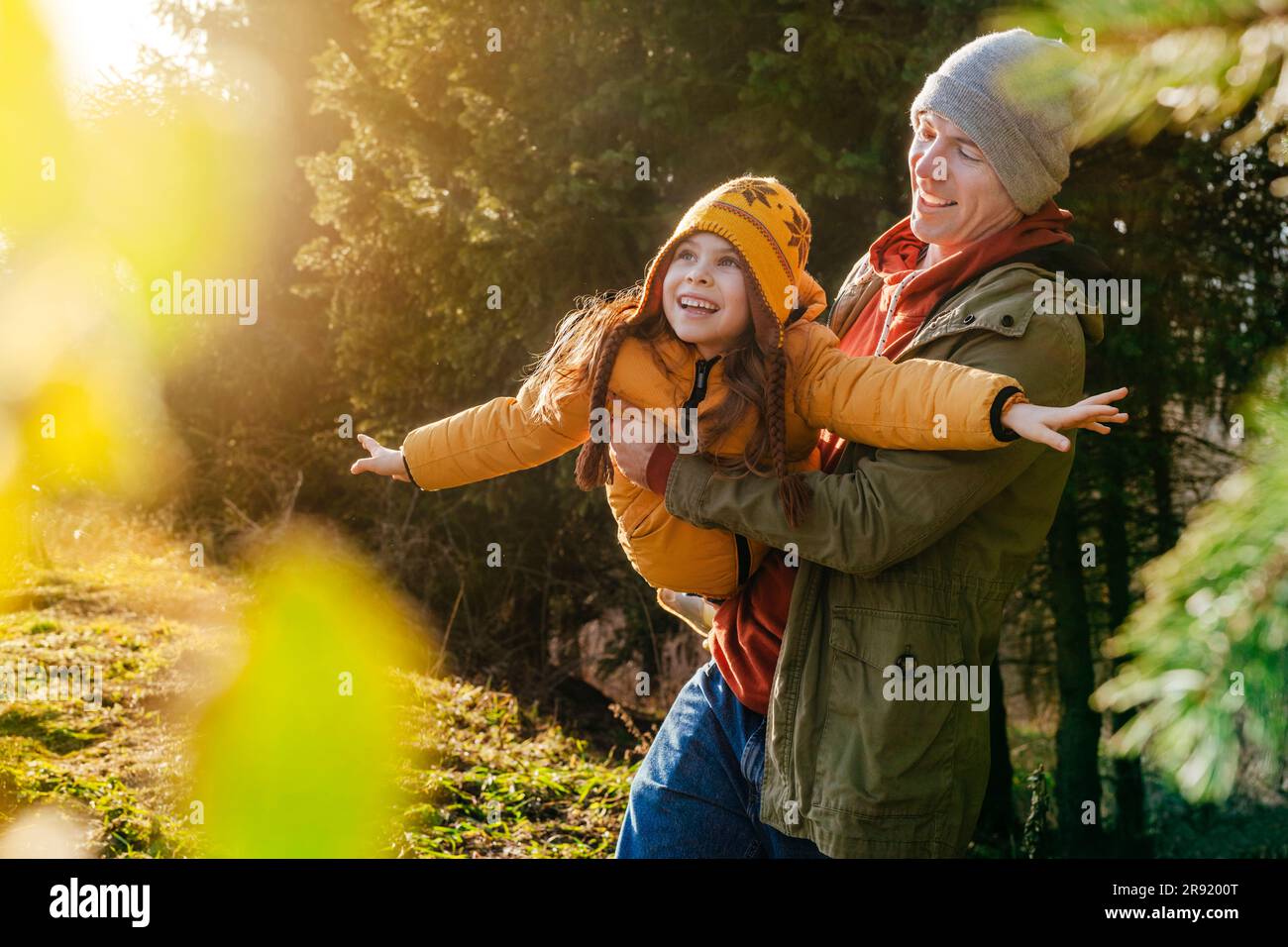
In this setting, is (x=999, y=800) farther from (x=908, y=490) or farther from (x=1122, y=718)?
(x=908, y=490)

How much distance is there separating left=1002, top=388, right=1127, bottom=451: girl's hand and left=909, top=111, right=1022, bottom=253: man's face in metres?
0.51

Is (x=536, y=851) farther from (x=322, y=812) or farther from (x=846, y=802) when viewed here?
Answer: (x=846, y=802)

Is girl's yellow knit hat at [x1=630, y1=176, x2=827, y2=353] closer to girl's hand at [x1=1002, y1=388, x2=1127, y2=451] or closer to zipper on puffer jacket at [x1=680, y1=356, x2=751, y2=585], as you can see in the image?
zipper on puffer jacket at [x1=680, y1=356, x2=751, y2=585]

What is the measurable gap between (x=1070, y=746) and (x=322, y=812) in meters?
4.26

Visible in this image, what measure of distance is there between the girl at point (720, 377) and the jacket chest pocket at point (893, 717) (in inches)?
10.4

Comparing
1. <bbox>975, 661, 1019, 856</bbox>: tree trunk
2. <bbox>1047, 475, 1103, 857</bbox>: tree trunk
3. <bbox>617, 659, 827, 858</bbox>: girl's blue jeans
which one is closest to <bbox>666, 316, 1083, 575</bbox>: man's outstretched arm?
<bbox>617, 659, 827, 858</bbox>: girl's blue jeans

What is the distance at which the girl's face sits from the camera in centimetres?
229

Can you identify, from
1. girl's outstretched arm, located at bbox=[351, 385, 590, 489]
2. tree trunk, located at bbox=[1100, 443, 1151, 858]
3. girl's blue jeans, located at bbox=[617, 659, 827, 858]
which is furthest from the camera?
tree trunk, located at bbox=[1100, 443, 1151, 858]

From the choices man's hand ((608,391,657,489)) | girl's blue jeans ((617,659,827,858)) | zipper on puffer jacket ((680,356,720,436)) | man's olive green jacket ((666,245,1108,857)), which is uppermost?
zipper on puffer jacket ((680,356,720,436))

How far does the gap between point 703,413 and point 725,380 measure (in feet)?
0.26

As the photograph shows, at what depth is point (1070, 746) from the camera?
265 inches

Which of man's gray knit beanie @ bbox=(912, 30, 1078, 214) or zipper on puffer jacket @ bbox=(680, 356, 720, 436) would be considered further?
zipper on puffer jacket @ bbox=(680, 356, 720, 436)

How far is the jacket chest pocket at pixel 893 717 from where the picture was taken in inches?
77.9
